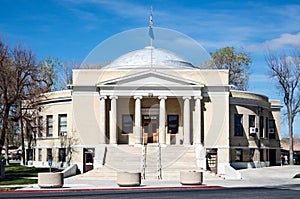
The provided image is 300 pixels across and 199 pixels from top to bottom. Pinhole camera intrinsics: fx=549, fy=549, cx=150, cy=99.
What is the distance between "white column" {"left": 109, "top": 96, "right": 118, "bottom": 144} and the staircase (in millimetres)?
988

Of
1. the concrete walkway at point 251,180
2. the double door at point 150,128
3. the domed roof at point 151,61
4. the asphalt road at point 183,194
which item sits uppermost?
the domed roof at point 151,61

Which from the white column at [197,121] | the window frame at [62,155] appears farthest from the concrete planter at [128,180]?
the window frame at [62,155]

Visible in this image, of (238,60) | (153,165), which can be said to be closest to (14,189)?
(153,165)

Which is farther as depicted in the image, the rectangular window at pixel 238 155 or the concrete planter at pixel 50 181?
the rectangular window at pixel 238 155

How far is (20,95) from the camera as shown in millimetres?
38531

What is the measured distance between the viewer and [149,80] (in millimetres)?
46375

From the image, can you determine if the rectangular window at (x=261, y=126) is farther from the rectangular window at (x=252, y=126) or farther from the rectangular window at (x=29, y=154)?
the rectangular window at (x=29, y=154)

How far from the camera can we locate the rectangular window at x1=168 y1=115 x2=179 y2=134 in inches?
1911

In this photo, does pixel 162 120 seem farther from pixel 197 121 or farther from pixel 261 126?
pixel 261 126

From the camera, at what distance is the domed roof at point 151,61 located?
50.4 m

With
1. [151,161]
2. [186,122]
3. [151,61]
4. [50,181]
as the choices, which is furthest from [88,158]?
[50,181]

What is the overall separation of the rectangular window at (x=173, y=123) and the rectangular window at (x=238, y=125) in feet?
17.7

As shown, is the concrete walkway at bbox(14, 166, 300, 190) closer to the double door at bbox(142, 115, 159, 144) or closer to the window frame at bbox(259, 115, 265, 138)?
the window frame at bbox(259, 115, 265, 138)

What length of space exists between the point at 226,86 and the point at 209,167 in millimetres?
7234
